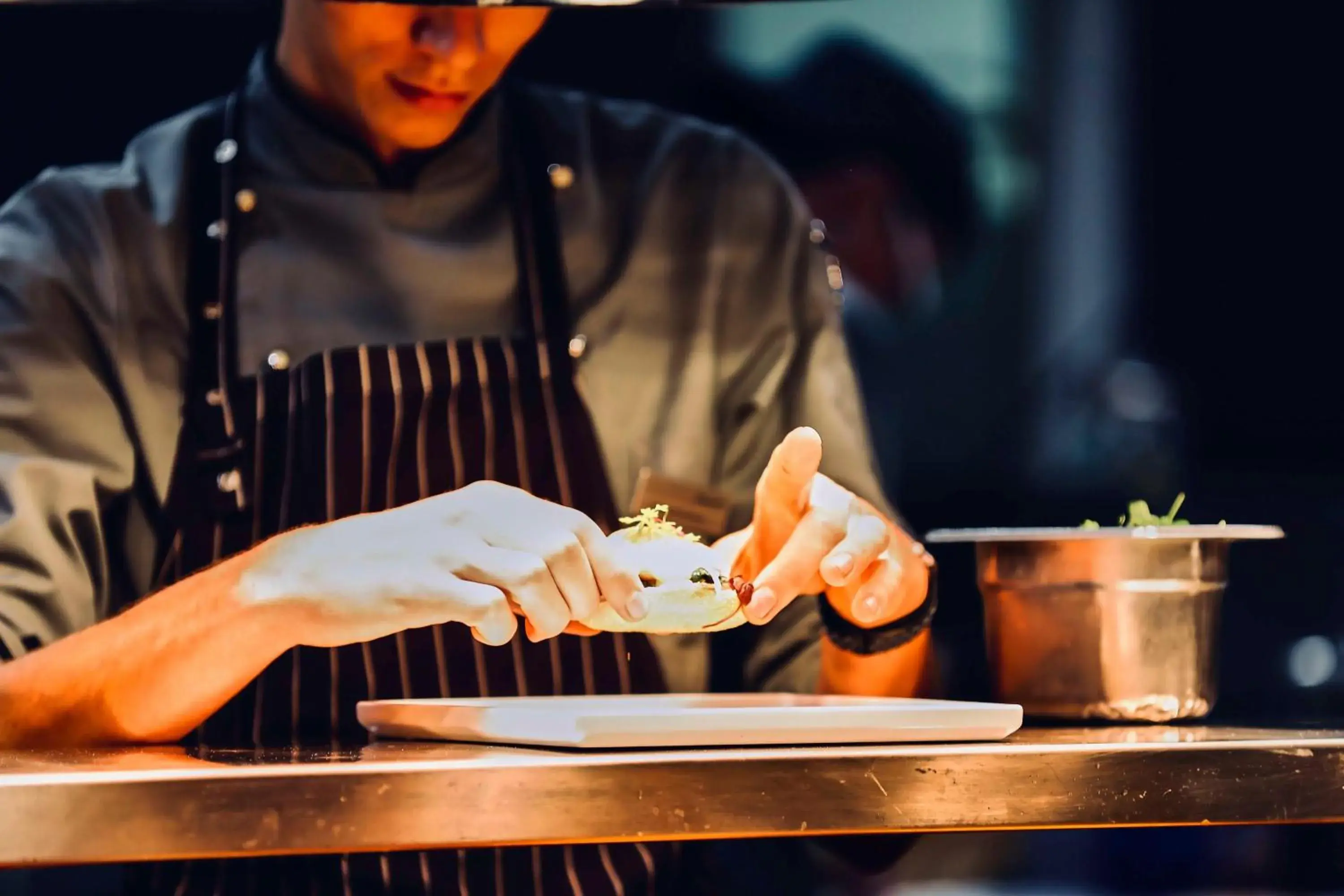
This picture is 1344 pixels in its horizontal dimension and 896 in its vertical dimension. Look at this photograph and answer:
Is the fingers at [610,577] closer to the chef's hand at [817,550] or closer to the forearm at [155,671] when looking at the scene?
the chef's hand at [817,550]

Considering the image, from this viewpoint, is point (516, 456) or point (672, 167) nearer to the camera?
point (516, 456)

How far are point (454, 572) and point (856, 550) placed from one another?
461 millimetres

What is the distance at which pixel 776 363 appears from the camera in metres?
2.32

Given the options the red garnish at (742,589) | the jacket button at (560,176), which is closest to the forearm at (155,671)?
the red garnish at (742,589)

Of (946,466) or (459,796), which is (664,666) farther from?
(459,796)

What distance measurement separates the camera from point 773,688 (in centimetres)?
226

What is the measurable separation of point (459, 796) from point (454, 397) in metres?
1.04

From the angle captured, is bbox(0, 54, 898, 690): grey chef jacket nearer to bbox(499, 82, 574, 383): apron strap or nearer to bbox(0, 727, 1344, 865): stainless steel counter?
bbox(499, 82, 574, 383): apron strap

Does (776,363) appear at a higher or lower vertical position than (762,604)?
higher

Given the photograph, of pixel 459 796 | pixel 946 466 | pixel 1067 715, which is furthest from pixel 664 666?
pixel 459 796

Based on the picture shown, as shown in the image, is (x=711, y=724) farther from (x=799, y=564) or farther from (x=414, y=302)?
(x=414, y=302)

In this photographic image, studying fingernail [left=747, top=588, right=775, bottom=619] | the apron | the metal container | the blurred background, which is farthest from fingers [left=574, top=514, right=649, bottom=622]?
the blurred background

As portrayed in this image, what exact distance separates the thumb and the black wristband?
0.15m

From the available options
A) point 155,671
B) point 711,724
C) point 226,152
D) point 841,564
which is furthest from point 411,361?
point 711,724
